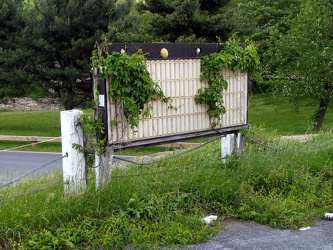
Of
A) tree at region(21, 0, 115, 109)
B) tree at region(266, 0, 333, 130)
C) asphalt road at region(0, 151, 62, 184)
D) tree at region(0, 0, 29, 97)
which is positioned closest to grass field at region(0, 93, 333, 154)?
asphalt road at region(0, 151, 62, 184)

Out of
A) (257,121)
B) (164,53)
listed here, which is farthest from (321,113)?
(164,53)

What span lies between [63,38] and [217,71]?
16.0 m

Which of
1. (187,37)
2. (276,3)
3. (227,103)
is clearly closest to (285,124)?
(187,37)

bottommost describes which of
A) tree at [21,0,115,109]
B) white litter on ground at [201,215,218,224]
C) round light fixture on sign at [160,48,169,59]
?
white litter on ground at [201,215,218,224]

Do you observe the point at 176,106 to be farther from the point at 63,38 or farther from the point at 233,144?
the point at 63,38

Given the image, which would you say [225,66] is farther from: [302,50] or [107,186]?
[302,50]

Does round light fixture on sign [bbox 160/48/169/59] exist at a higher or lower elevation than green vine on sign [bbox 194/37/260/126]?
higher

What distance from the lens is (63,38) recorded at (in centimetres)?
2097

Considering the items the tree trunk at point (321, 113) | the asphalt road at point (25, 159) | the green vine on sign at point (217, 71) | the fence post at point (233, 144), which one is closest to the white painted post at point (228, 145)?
the fence post at point (233, 144)

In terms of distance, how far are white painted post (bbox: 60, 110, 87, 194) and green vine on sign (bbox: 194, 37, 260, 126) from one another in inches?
70.7

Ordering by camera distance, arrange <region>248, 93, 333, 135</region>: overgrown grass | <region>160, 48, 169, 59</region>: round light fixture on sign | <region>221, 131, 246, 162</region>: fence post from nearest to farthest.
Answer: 1. <region>160, 48, 169, 59</region>: round light fixture on sign
2. <region>221, 131, 246, 162</region>: fence post
3. <region>248, 93, 333, 135</region>: overgrown grass

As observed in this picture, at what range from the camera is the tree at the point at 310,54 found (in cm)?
1644

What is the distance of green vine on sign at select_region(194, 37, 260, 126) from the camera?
20.3ft

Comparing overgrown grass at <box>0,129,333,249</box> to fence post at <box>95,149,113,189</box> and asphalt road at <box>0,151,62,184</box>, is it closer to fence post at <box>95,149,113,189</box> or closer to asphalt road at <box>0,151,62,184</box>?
fence post at <box>95,149,113,189</box>
